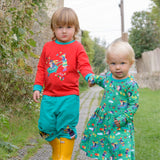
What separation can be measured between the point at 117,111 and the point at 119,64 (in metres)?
0.39

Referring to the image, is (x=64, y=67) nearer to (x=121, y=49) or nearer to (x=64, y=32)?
(x=64, y=32)

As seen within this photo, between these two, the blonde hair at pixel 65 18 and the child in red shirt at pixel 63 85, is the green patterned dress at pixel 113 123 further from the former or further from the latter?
the blonde hair at pixel 65 18

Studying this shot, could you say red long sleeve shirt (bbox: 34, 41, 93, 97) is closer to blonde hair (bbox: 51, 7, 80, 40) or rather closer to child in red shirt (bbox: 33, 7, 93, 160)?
child in red shirt (bbox: 33, 7, 93, 160)

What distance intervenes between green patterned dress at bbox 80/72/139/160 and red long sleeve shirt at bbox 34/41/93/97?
0.23m

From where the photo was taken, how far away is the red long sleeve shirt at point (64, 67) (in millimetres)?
2596

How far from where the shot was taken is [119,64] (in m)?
2.39

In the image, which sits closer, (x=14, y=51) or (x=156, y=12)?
(x=14, y=51)

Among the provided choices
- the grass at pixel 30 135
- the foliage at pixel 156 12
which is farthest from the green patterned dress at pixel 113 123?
the foliage at pixel 156 12

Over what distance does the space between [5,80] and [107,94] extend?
163 centimetres

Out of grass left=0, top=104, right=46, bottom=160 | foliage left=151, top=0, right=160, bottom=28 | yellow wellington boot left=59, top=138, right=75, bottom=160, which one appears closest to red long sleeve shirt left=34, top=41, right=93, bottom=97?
yellow wellington boot left=59, top=138, right=75, bottom=160

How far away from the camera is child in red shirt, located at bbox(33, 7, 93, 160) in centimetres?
258

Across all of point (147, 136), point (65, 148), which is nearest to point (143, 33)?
point (147, 136)

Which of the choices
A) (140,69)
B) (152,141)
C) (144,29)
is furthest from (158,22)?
(152,141)

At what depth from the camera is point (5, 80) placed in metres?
3.60
